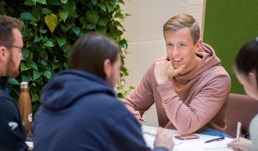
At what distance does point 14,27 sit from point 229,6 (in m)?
1.77

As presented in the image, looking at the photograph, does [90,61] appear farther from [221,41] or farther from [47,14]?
[221,41]

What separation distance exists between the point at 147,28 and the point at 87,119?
2.25 metres

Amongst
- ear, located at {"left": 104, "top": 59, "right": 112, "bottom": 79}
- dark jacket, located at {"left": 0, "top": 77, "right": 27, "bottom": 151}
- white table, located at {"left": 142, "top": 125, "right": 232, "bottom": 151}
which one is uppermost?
ear, located at {"left": 104, "top": 59, "right": 112, "bottom": 79}

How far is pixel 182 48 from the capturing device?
229 centimetres

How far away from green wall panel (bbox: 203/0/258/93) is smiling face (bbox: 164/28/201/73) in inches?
31.8

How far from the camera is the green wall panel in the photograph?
301 cm

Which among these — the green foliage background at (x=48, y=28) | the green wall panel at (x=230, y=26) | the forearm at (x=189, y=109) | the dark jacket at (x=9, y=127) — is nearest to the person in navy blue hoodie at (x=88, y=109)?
the dark jacket at (x=9, y=127)

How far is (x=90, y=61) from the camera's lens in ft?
4.23

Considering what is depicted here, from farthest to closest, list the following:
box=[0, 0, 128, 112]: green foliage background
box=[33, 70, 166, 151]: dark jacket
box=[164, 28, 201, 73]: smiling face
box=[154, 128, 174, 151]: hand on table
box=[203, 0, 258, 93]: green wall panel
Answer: box=[203, 0, 258, 93]: green wall panel → box=[0, 0, 128, 112]: green foliage background → box=[164, 28, 201, 73]: smiling face → box=[154, 128, 174, 151]: hand on table → box=[33, 70, 166, 151]: dark jacket

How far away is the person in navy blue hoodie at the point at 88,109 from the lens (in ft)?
3.97

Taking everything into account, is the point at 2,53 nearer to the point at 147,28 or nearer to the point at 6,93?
the point at 6,93

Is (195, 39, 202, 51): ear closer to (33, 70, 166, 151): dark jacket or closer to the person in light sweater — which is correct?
the person in light sweater

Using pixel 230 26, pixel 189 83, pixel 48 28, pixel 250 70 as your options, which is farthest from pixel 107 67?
pixel 230 26

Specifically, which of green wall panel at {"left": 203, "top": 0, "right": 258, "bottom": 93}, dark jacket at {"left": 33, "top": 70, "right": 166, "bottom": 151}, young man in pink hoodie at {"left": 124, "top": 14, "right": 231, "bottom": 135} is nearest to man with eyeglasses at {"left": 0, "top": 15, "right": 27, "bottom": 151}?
dark jacket at {"left": 33, "top": 70, "right": 166, "bottom": 151}
